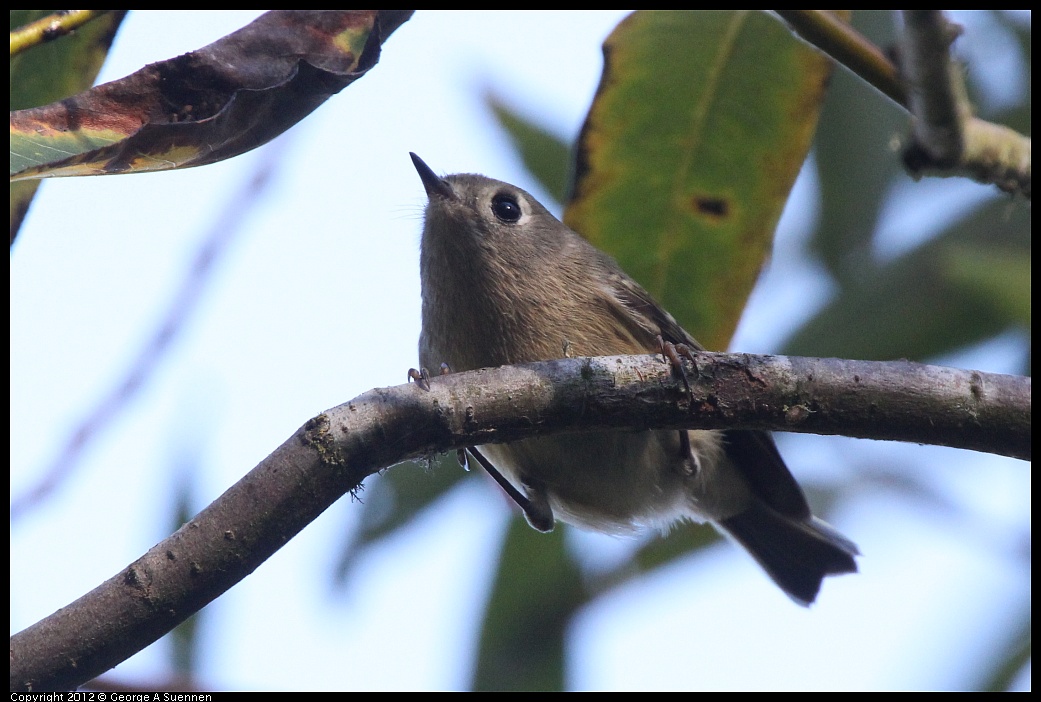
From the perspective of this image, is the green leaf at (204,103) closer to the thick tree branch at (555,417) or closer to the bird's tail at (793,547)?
the thick tree branch at (555,417)

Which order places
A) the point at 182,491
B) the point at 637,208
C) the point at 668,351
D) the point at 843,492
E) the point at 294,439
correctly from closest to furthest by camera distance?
the point at 294,439 < the point at 668,351 < the point at 637,208 < the point at 182,491 < the point at 843,492

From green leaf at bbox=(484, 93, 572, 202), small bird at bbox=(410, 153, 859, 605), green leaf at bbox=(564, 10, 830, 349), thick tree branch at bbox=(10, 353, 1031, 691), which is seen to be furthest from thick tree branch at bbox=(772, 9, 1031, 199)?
green leaf at bbox=(484, 93, 572, 202)

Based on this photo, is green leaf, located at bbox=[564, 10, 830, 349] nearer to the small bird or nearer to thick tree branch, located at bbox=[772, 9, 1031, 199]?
the small bird

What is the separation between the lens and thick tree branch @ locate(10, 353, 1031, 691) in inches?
70.7

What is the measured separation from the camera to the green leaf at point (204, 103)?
1951 mm

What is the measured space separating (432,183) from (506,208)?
30 cm

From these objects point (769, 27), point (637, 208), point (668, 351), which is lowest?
point (668, 351)

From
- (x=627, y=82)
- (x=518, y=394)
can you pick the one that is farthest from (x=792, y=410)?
(x=627, y=82)

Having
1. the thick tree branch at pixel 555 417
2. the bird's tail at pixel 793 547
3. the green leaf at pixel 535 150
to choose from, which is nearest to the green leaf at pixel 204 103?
the thick tree branch at pixel 555 417

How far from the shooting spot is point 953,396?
6.77 feet

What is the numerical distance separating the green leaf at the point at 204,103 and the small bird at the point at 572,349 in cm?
120

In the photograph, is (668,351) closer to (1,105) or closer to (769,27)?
(769,27)

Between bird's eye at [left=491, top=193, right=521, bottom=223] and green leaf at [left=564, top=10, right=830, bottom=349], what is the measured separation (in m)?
0.74
